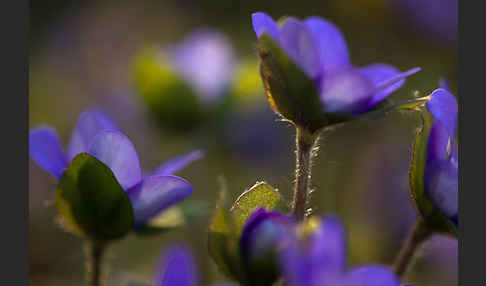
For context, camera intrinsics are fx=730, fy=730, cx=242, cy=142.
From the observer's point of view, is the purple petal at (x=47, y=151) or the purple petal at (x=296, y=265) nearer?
the purple petal at (x=296, y=265)

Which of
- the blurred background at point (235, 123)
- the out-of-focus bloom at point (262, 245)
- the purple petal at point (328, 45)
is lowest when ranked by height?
the blurred background at point (235, 123)

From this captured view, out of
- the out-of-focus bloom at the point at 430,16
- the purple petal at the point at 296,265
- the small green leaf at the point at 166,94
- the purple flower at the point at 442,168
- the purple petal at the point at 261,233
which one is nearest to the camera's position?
the purple petal at the point at 296,265

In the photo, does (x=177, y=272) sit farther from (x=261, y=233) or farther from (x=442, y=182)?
(x=442, y=182)

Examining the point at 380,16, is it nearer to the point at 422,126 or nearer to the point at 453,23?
the point at 453,23

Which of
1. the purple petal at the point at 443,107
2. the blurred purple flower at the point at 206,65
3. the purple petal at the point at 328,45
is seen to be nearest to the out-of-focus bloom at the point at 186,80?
the blurred purple flower at the point at 206,65

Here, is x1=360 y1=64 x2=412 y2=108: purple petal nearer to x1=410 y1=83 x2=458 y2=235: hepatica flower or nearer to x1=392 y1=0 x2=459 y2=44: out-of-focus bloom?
x1=410 y1=83 x2=458 y2=235: hepatica flower

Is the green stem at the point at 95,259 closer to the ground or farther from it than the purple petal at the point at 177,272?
closer to the ground

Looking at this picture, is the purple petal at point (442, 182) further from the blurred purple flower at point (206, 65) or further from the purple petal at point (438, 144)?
the blurred purple flower at point (206, 65)

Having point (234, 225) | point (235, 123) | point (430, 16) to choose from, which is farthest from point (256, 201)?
point (430, 16)
